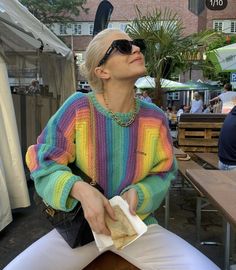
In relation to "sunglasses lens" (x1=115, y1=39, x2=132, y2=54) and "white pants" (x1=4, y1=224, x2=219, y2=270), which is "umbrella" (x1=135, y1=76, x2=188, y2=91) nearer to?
"sunglasses lens" (x1=115, y1=39, x2=132, y2=54)

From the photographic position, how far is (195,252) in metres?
1.63

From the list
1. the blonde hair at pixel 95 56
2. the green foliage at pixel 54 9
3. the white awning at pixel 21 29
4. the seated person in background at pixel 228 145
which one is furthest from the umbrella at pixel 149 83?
the green foliage at pixel 54 9

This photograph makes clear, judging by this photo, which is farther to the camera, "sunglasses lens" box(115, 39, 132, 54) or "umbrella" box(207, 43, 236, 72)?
"umbrella" box(207, 43, 236, 72)

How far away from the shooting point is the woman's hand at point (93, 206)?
1528 mm

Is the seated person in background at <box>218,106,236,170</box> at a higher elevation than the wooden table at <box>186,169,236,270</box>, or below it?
below

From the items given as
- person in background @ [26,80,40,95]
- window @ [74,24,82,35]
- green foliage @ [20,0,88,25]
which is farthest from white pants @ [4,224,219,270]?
window @ [74,24,82,35]

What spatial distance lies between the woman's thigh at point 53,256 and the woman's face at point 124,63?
73 centimetres

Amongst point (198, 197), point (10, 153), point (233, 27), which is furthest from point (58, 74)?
point (233, 27)

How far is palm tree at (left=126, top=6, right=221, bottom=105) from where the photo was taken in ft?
27.2

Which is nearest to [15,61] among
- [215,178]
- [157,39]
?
[157,39]

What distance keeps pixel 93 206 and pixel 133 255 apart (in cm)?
32

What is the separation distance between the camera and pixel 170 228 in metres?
4.63

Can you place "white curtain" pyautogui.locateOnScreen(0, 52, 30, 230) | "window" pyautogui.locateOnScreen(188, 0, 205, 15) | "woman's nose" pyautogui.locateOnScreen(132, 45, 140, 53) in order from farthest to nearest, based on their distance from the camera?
"window" pyautogui.locateOnScreen(188, 0, 205, 15) < "white curtain" pyautogui.locateOnScreen(0, 52, 30, 230) < "woman's nose" pyautogui.locateOnScreen(132, 45, 140, 53)

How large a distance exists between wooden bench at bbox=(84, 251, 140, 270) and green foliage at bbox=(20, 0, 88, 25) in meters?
36.8
